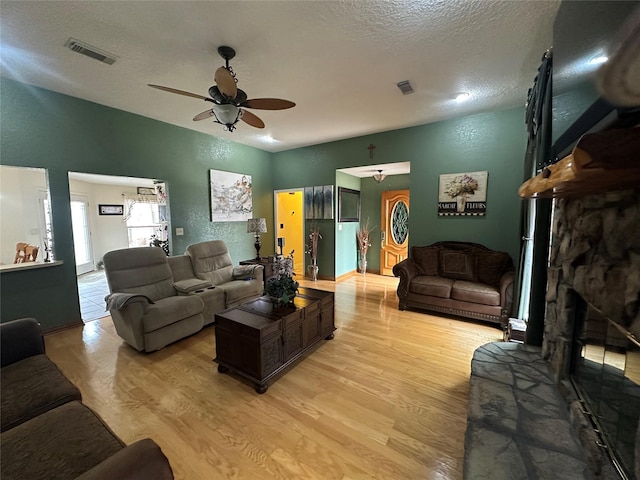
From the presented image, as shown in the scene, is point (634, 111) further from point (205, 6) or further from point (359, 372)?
point (205, 6)

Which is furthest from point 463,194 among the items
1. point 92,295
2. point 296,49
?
point 92,295

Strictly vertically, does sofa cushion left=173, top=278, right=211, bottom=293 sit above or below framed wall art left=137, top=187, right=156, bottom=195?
below

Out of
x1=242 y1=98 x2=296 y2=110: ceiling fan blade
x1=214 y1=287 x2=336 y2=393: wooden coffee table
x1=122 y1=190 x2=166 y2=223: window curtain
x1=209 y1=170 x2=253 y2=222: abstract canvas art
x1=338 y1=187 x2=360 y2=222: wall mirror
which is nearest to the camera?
x1=214 y1=287 x2=336 y2=393: wooden coffee table

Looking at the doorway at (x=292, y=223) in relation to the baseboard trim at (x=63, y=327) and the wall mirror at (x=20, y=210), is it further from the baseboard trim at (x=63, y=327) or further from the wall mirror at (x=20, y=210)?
the wall mirror at (x=20, y=210)

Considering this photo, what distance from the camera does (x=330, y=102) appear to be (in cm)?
335

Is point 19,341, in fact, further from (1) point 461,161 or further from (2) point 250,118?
(1) point 461,161

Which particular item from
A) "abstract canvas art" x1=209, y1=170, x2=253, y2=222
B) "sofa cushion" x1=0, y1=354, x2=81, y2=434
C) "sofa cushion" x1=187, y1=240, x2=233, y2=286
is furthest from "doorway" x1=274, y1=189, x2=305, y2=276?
"sofa cushion" x1=0, y1=354, x2=81, y2=434

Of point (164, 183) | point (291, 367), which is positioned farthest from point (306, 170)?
point (291, 367)

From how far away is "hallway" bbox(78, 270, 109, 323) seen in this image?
12.2ft

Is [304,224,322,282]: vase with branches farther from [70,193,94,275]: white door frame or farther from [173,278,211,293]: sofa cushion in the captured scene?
[70,193,94,275]: white door frame

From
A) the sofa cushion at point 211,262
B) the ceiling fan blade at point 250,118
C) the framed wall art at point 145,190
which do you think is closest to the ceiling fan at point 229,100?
the ceiling fan blade at point 250,118

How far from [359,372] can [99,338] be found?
305 cm

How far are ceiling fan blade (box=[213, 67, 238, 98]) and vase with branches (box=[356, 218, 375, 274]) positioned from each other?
14.7 feet

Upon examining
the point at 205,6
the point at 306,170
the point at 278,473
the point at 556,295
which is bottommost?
the point at 278,473
